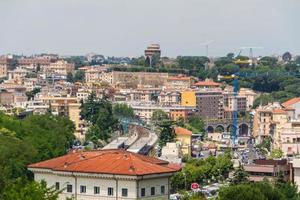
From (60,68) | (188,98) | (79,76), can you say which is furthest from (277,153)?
(60,68)

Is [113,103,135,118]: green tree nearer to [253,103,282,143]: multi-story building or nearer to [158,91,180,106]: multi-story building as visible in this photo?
[158,91,180,106]: multi-story building

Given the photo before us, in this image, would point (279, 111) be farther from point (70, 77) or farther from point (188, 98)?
point (70, 77)

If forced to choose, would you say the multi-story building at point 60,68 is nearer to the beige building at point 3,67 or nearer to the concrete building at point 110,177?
the beige building at point 3,67

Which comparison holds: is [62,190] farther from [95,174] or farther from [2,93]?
[2,93]

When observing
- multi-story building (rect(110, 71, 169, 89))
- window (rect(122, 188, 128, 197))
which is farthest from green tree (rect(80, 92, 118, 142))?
multi-story building (rect(110, 71, 169, 89))

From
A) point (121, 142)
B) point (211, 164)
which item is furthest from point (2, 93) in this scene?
point (211, 164)
